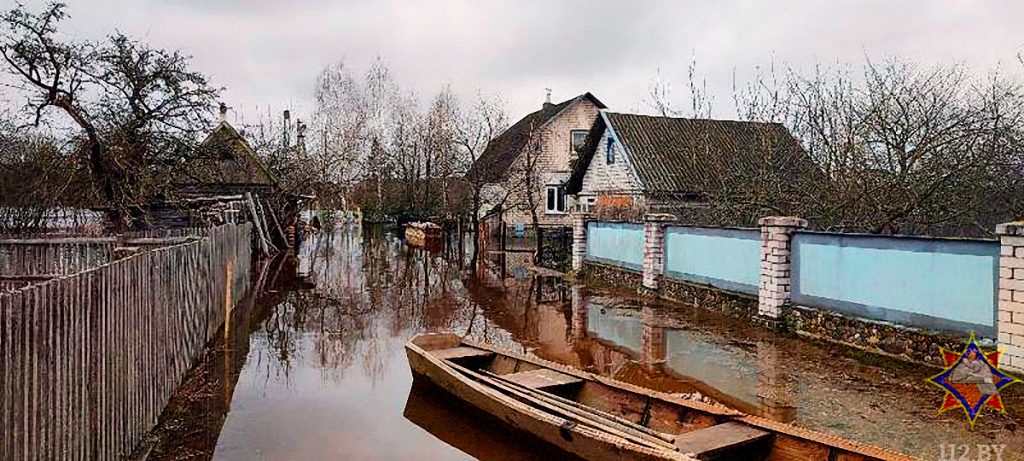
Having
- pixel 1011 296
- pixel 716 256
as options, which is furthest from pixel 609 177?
pixel 1011 296

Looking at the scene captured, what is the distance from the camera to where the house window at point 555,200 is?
36750 mm

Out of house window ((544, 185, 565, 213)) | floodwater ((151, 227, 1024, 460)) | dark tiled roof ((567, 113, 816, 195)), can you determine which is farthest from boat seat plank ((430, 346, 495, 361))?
house window ((544, 185, 565, 213))

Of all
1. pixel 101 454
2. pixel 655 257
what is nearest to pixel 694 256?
pixel 655 257

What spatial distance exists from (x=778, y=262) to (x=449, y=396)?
6.37 m

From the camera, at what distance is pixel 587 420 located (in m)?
5.77

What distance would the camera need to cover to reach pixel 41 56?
16.2 meters

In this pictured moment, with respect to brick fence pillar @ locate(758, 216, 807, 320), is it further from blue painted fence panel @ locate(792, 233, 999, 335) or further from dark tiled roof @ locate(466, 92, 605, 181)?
dark tiled roof @ locate(466, 92, 605, 181)

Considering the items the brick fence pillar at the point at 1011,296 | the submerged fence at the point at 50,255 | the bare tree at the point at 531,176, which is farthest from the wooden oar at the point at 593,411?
the bare tree at the point at 531,176

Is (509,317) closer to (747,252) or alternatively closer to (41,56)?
(747,252)

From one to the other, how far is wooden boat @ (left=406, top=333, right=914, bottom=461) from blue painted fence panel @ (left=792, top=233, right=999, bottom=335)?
391cm

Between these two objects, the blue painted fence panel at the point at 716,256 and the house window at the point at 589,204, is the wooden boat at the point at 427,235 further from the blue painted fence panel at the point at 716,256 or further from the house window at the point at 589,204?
the blue painted fence panel at the point at 716,256

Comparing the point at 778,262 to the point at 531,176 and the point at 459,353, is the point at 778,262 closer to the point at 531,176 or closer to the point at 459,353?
the point at 459,353

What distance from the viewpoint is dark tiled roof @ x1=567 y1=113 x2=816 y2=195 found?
1742 centimetres

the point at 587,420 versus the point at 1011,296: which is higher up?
the point at 1011,296
